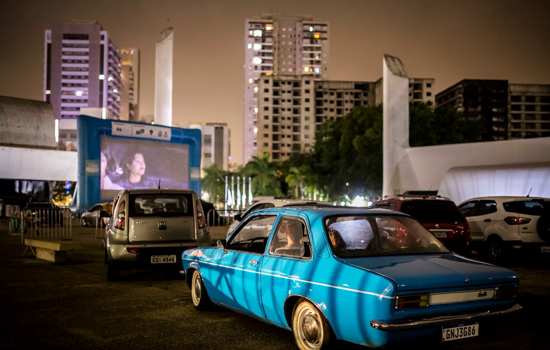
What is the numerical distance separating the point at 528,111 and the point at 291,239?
576 ft

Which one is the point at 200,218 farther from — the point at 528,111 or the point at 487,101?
the point at 528,111

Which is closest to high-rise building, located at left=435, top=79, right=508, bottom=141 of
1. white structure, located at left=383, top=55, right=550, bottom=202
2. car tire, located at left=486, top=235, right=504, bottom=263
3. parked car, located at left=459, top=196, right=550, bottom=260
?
white structure, located at left=383, top=55, right=550, bottom=202

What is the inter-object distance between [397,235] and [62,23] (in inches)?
7874

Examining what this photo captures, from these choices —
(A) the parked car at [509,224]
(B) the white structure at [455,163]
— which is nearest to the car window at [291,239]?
(A) the parked car at [509,224]

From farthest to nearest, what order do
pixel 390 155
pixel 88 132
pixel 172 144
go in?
pixel 172 144 < pixel 88 132 < pixel 390 155

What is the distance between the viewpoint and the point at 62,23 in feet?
613

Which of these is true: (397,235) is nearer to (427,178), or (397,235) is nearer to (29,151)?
(427,178)

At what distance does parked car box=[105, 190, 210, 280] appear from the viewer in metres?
10.7

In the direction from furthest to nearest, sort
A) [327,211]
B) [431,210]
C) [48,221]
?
[48,221]
[431,210]
[327,211]

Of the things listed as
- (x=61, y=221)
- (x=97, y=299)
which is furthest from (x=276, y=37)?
(x=97, y=299)

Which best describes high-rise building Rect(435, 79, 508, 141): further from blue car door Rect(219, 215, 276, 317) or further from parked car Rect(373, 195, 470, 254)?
blue car door Rect(219, 215, 276, 317)

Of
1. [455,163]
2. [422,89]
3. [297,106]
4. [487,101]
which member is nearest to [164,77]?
[455,163]

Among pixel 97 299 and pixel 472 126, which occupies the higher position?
pixel 472 126

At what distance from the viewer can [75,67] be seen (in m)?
187
